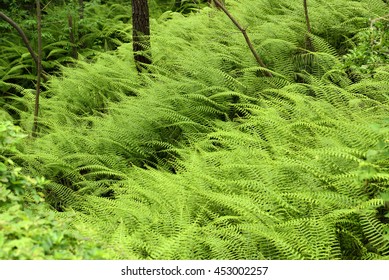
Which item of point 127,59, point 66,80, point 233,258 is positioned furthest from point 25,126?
point 233,258

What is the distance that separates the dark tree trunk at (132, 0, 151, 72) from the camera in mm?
7166

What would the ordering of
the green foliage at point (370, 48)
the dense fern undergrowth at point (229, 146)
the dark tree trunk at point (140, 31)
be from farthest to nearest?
the dark tree trunk at point (140, 31), the green foliage at point (370, 48), the dense fern undergrowth at point (229, 146)

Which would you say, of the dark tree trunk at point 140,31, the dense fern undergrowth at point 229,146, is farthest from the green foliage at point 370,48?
the dark tree trunk at point 140,31

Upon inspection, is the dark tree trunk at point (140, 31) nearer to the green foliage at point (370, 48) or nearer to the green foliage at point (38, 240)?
the green foliage at point (370, 48)

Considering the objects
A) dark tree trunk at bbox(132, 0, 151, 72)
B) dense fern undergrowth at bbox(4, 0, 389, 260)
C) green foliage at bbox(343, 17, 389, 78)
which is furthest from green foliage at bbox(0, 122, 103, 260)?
dark tree trunk at bbox(132, 0, 151, 72)

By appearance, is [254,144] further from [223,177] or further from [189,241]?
[189,241]

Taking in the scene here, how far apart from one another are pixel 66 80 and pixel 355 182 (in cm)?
563

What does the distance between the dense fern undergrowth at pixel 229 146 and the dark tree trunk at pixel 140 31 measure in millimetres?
188

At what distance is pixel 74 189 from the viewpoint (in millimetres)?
5504

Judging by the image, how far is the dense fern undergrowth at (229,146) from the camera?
125 inches

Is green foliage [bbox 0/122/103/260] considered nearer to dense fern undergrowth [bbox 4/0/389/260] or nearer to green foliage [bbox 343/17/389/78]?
dense fern undergrowth [bbox 4/0/389/260]

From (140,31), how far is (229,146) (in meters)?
3.32

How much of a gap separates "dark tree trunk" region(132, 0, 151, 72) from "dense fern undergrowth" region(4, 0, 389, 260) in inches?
7.4
